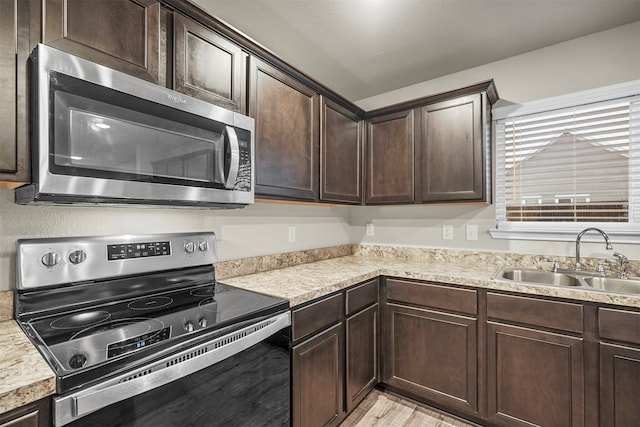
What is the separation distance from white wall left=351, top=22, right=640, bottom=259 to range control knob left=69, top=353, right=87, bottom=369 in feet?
8.01

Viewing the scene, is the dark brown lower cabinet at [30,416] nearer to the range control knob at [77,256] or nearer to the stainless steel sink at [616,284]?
the range control knob at [77,256]

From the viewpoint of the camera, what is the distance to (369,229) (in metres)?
3.07

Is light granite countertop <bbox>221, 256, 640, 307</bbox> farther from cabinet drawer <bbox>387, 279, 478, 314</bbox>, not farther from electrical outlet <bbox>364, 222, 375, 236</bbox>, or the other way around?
electrical outlet <bbox>364, 222, 375, 236</bbox>

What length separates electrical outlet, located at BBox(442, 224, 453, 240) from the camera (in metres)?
2.61

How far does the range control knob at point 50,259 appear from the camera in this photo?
1.19m

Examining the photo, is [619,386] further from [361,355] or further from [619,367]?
[361,355]

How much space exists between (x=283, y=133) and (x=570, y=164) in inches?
79.2

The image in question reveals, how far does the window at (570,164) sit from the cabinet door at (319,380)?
157cm

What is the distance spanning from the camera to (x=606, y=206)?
207 centimetres

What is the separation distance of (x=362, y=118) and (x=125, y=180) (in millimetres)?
1998

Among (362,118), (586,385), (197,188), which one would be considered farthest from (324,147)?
(586,385)

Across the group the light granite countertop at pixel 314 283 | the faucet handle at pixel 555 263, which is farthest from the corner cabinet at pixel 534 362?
the faucet handle at pixel 555 263

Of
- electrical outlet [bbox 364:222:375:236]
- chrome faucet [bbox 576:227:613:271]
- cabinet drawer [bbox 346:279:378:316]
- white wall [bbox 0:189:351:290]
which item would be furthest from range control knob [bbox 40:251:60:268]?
chrome faucet [bbox 576:227:613:271]

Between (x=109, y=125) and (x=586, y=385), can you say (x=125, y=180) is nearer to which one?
(x=109, y=125)
